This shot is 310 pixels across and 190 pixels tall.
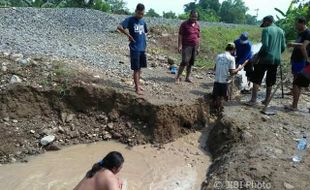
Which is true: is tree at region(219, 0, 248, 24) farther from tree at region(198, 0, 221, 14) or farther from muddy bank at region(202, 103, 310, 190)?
muddy bank at region(202, 103, 310, 190)

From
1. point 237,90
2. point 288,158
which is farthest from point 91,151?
point 237,90

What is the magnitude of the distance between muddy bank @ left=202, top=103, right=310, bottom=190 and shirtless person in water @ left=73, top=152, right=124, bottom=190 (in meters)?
1.77

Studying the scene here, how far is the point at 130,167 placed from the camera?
691cm

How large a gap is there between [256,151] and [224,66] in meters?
2.12

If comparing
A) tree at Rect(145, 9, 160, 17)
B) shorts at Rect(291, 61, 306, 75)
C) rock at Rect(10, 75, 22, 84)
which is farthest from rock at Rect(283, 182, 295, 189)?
tree at Rect(145, 9, 160, 17)

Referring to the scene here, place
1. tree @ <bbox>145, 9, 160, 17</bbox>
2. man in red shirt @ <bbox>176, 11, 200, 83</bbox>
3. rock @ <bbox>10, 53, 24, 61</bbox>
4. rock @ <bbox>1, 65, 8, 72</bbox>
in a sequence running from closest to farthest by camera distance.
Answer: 1. rock @ <bbox>1, 65, 8, 72</bbox>
2. rock @ <bbox>10, 53, 24, 61</bbox>
3. man in red shirt @ <bbox>176, 11, 200, 83</bbox>
4. tree @ <bbox>145, 9, 160, 17</bbox>

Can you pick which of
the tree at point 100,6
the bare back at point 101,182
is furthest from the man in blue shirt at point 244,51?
the tree at point 100,6

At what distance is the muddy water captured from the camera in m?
6.34

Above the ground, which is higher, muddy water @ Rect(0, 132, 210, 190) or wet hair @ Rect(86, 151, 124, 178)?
wet hair @ Rect(86, 151, 124, 178)

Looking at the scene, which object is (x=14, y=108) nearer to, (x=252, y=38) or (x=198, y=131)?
(x=198, y=131)

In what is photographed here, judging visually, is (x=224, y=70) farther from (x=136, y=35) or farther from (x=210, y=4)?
(x=210, y=4)

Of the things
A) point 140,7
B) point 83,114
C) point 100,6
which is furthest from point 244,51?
point 100,6

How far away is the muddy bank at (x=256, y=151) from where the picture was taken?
17.5 feet

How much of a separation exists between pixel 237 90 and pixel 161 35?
740 cm
